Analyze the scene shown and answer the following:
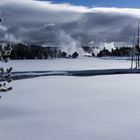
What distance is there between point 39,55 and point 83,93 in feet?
534

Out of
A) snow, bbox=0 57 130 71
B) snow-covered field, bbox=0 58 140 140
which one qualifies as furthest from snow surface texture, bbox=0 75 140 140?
snow, bbox=0 57 130 71

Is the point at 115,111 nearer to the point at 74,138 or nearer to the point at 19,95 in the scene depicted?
the point at 74,138

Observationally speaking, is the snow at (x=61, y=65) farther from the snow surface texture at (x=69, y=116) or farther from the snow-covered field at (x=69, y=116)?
the snow surface texture at (x=69, y=116)

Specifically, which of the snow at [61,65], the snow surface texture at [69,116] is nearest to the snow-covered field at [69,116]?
the snow surface texture at [69,116]

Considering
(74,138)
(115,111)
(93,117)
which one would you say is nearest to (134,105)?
(115,111)

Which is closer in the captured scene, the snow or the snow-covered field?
the snow-covered field

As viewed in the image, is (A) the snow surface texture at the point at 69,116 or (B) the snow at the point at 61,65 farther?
(B) the snow at the point at 61,65

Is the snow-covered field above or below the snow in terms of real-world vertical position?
above

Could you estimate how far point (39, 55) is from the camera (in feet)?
648

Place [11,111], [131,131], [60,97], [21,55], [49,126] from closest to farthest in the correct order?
[131,131] → [49,126] → [11,111] → [60,97] → [21,55]

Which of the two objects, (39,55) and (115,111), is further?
(39,55)

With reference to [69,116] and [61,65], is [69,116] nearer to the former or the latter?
[69,116]

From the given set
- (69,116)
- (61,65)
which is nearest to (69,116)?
(69,116)

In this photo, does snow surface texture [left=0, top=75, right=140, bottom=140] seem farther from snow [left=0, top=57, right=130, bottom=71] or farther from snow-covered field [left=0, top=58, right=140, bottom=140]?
snow [left=0, top=57, right=130, bottom=71]
